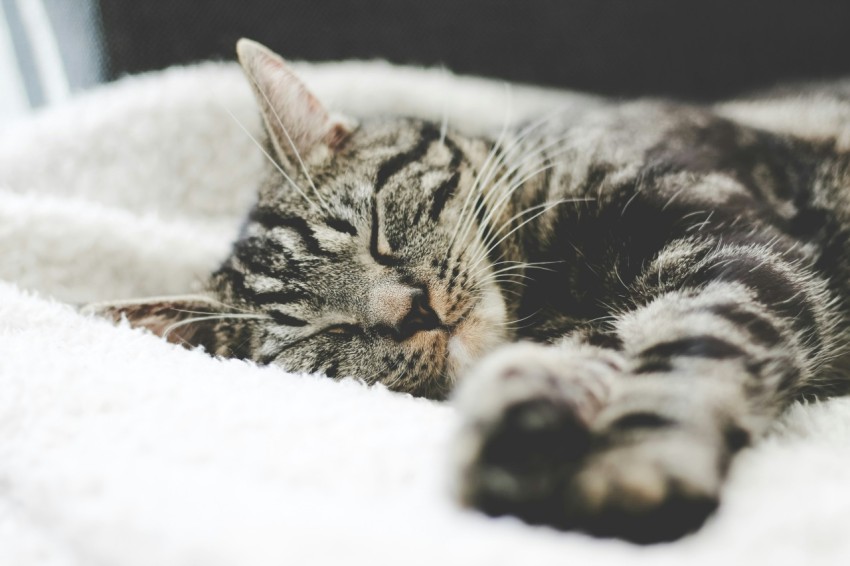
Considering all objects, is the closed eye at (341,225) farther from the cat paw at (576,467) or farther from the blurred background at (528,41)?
the blurred background at (528,41)

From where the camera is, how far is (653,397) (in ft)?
1.69

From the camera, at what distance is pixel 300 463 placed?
1.69 ft

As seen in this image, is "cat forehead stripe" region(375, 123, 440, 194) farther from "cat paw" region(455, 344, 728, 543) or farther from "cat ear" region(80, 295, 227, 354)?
"cat paw" region(455, 344, 728, 543)

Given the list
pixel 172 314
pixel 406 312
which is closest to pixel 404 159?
pixel 406 312

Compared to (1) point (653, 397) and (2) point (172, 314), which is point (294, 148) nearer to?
(2) point (172, 314)

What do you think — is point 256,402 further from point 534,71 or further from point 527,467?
point 534,71

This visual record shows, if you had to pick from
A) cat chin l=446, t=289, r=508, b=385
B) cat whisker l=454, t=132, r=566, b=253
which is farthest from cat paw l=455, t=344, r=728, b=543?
cat whisker l=454, t=132, r=566, b=253

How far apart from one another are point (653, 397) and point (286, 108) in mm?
678

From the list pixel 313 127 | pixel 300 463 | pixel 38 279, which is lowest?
pixel 38 279

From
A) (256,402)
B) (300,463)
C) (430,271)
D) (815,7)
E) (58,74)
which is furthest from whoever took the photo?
(815,7)

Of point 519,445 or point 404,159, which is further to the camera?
point 404,159

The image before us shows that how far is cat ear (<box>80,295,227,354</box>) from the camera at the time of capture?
85 centimetres

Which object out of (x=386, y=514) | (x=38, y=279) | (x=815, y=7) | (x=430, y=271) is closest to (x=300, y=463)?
(x=386, y=514)

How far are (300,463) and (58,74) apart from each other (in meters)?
1.35
